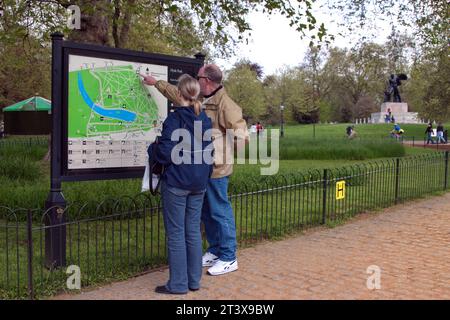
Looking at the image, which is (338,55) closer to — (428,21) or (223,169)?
(428,21)

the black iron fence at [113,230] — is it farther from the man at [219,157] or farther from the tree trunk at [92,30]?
the tree trunk at [92,30]

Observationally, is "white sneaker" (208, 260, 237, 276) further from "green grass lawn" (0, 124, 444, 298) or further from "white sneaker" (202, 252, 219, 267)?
"green grass lawn" (0, 124, 444, 298)

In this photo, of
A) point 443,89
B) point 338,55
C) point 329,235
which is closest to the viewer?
point 329,235

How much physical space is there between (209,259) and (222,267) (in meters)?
0.36

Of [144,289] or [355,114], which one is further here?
[355,114]

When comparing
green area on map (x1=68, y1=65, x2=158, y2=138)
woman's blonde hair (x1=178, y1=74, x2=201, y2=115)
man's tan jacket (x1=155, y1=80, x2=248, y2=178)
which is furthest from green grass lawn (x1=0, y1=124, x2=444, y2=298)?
woman's blonde hair (x1=178, y1=74, x2=201, y2=115)

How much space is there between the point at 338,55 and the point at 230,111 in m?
72.1

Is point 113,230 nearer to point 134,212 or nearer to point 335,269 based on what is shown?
point 134,212

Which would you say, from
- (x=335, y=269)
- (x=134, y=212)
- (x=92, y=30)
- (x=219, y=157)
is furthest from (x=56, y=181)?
(x=92, y=30)

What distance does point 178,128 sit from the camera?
4434 millimetres

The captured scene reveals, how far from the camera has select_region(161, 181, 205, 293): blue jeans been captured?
4.49 meters

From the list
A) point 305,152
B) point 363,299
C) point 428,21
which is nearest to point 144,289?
point 363,299

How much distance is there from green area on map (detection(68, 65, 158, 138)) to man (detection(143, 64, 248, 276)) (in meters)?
0.37

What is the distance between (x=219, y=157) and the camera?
16.6 feet
